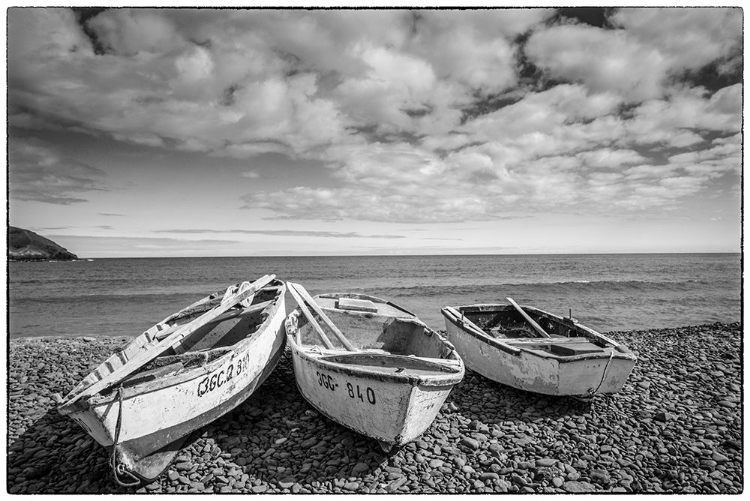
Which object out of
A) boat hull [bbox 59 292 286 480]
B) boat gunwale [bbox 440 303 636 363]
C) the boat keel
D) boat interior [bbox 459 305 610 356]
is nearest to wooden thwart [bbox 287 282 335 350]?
boat hull [bbox 59 292 286 480]

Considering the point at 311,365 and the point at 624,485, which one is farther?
the point at 311,365

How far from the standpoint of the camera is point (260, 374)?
564 cm

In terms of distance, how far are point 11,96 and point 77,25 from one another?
1.12m

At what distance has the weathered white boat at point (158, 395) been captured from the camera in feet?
12.0

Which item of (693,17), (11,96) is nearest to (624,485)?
(693,17)

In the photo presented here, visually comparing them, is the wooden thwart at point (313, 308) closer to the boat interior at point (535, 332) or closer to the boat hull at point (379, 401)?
the boat hull at point (379, 401)

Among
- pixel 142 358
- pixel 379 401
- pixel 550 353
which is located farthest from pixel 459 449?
pixel 142 358

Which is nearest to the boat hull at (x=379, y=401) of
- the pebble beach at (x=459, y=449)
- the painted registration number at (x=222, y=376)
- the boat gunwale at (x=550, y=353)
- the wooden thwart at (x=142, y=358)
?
the pebble beach at (x=459, y=449)

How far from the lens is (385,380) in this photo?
3.90 metres

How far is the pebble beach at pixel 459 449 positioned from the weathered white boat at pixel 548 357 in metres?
0.38

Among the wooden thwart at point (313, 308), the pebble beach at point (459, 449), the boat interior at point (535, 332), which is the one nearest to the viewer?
the pebble beach at point (459, 449)

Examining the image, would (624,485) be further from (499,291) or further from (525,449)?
(499,291)

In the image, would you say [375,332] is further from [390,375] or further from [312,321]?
[390,375]

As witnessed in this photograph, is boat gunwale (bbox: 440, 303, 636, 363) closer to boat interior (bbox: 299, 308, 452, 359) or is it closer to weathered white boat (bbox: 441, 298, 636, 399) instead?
weathered white boat (bbox: 441, 298, 636, 399)
